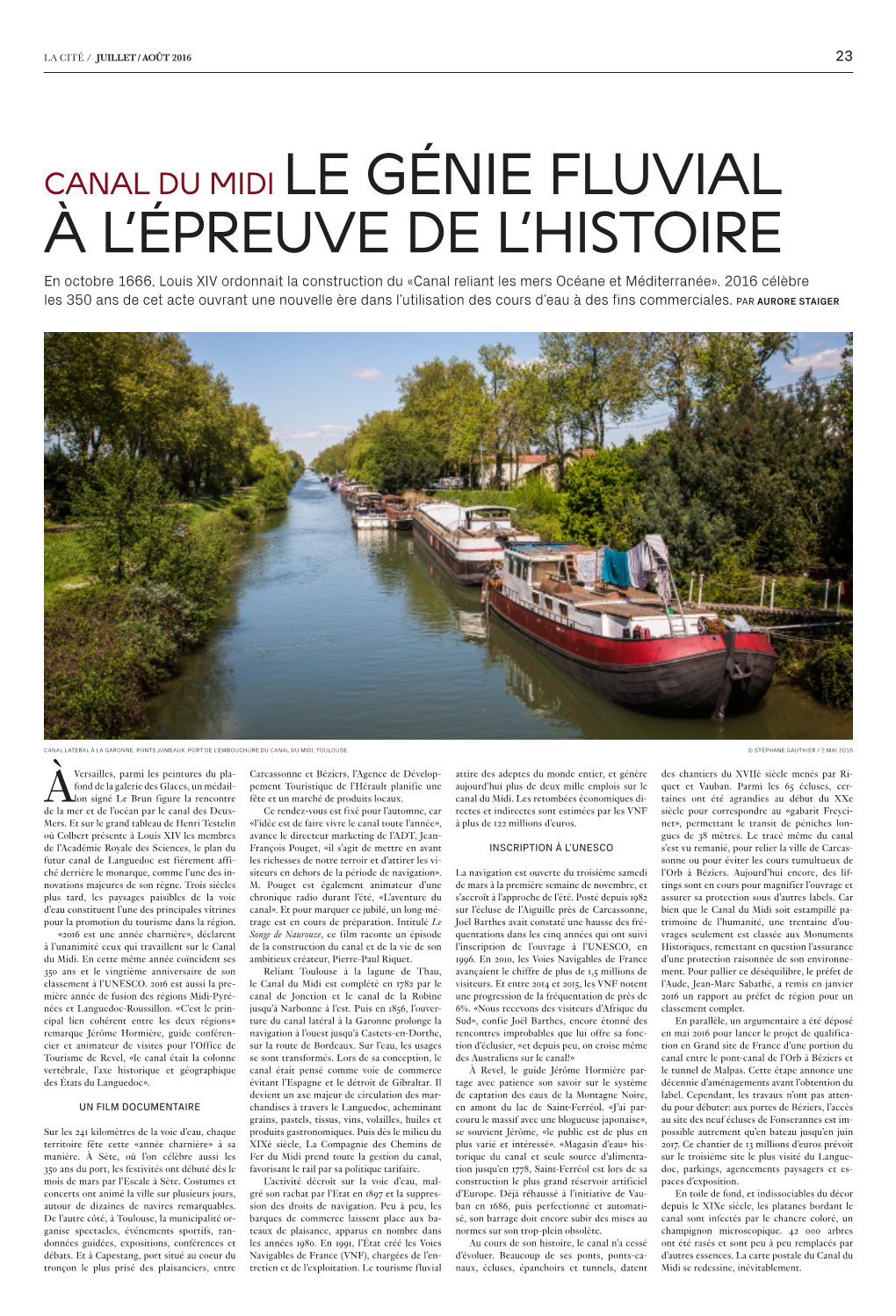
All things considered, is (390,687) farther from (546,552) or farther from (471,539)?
(471,539)

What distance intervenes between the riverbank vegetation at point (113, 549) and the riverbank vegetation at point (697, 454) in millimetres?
14332

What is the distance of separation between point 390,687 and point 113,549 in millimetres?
7891

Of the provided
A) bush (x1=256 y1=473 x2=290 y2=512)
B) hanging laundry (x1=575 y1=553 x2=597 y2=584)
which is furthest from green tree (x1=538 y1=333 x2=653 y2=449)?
bush (x1=256 y1=473 x2=290 y2=512)

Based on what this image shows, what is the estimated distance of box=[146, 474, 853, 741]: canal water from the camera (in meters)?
16.6

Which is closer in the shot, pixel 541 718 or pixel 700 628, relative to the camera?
pixel 700 628

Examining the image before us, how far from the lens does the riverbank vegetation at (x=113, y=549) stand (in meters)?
15.2

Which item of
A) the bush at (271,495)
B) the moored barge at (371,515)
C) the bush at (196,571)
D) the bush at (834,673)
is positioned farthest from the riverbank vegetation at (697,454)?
the bush at (271,495)


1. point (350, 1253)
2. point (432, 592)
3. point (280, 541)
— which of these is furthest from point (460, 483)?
point (350, 1253)

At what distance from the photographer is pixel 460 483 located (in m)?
82.4

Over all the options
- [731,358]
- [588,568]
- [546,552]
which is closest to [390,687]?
[588,568]

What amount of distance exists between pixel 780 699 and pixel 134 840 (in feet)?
48.0

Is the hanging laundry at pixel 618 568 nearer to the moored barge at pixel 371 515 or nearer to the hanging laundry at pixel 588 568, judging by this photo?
the hanging laundry at pixel 588 568

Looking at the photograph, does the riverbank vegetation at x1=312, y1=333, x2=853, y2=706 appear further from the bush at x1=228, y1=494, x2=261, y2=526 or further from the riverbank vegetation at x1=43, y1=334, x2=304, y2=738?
the bush at x1=228, y1=494, x2=261, y2=526
